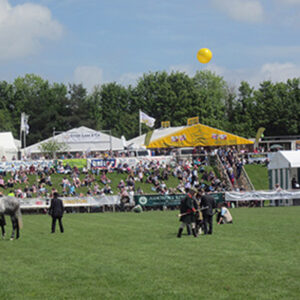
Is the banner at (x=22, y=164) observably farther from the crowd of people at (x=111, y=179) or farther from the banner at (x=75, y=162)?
the banner at (x=75, y=162)

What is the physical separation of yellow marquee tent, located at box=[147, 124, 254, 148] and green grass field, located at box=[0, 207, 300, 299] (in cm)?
3332

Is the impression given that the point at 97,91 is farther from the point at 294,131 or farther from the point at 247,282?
the point at 247,282

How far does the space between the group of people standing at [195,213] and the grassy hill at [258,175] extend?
26964 mm

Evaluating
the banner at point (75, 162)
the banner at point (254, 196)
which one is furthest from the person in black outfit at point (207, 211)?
the banner at point (75, 162)

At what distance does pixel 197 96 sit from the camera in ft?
314

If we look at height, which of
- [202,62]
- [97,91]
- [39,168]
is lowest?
[39,168]

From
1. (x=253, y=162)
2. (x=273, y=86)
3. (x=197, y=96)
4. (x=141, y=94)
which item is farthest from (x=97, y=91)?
(x=253, y=162)

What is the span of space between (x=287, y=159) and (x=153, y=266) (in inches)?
1103

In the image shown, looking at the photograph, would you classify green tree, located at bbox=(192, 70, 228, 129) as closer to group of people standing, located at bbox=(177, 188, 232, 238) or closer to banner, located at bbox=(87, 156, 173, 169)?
banner, located at bbox=(87, 156, 173, 169)

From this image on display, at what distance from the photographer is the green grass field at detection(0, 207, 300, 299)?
883 centimetres

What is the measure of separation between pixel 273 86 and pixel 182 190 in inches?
2271

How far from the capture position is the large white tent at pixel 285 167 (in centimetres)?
3741

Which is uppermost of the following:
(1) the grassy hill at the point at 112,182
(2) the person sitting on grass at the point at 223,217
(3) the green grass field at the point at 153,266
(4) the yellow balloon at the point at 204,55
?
(4) the yellow balloon at the point at 204,55

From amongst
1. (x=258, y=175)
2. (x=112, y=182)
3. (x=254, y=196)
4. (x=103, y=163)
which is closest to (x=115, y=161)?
(x=103, y=163)
